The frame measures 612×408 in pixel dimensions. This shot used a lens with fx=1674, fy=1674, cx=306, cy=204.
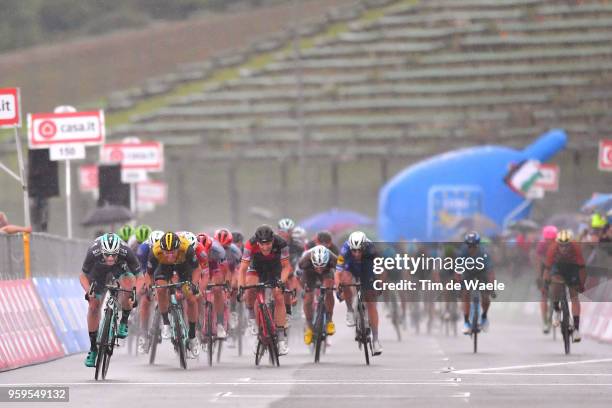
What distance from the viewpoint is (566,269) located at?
78.3 ft

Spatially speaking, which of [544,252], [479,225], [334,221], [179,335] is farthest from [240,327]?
[334,221]

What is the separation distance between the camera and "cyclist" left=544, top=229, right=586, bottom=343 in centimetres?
2361

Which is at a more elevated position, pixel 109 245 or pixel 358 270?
pixel 109 245

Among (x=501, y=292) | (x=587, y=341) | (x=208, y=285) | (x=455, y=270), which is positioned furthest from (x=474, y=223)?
(x=208, y=285)

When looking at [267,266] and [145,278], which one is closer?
[145,278]

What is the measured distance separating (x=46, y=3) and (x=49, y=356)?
9149 cm

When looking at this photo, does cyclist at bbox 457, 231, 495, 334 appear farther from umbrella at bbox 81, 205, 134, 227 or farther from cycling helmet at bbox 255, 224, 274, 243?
umbrella at bbox 81, 205, 134, 227

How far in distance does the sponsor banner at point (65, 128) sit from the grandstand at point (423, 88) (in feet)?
85.1

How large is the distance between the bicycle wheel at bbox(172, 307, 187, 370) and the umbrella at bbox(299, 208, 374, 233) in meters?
25.6

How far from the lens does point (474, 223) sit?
44062 millimetres

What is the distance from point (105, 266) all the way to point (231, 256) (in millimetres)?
5221

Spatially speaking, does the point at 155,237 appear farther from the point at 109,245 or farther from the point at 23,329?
the point at 23,329

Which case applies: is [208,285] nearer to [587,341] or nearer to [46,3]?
[587,341]

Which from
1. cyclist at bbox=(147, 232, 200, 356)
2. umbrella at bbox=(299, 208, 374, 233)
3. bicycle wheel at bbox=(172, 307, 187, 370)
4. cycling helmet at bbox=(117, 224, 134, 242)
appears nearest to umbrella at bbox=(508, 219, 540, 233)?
umbrella at bbox=(299, 208, 374, 233)
